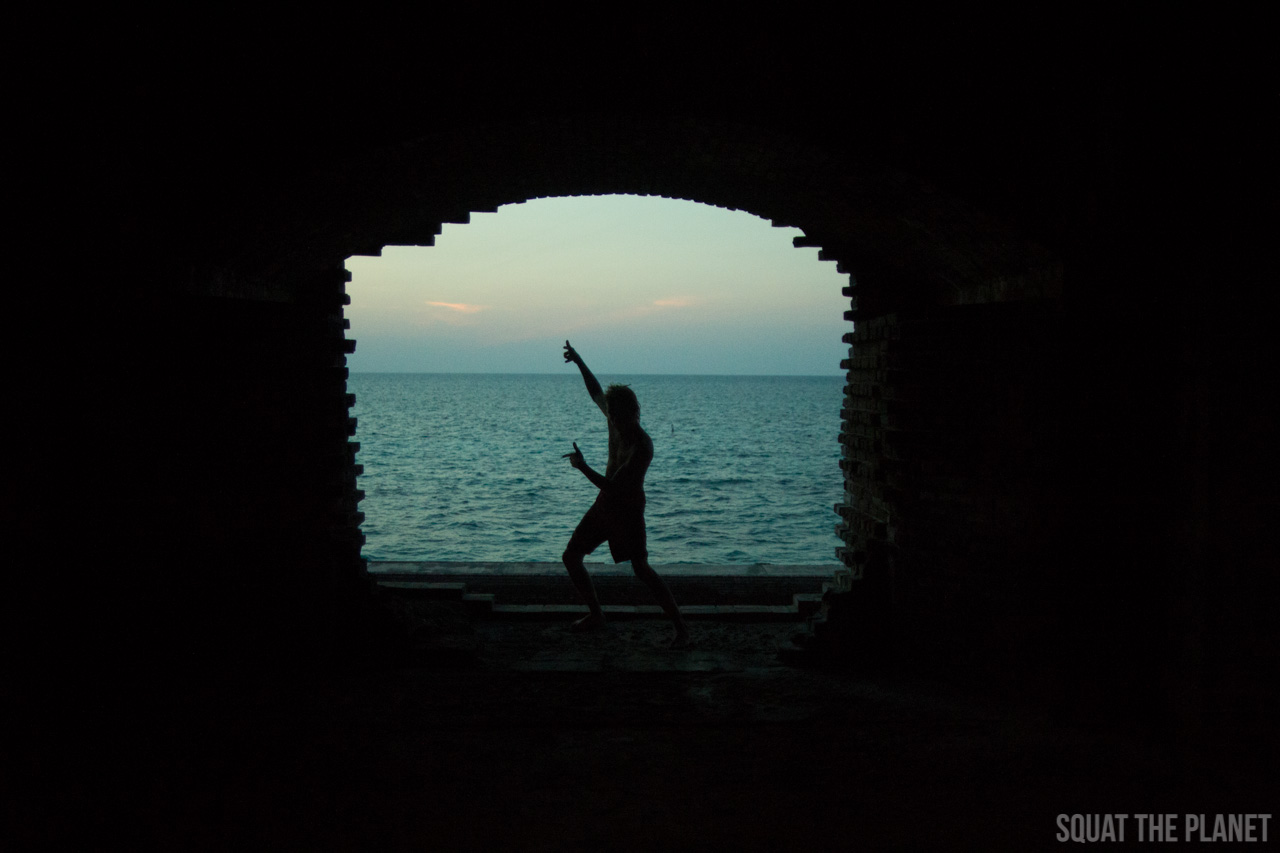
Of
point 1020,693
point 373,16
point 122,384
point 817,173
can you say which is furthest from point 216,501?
point 1020,693

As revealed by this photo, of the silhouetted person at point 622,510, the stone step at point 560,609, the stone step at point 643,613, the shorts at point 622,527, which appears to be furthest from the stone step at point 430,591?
the shorts at point 622,527

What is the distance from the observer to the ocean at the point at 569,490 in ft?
70.5

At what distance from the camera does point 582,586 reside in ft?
20.6

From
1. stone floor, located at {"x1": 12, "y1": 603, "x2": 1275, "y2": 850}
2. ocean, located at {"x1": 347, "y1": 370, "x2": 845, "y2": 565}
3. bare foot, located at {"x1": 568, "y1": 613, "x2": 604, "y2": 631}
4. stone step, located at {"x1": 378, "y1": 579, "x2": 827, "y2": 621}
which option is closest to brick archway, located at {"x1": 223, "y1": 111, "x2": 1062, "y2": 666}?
stone floor, located at {"x1": 12, "y1": 603, "x2": 1275, "y2": 850}

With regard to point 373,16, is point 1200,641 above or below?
below

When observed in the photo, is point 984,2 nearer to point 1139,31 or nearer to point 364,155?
point 1139,31

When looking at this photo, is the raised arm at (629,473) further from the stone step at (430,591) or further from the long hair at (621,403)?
the stone step at (430,591)

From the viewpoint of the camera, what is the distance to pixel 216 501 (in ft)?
14.4

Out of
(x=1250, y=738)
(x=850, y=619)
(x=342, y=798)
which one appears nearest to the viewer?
(x=342, y=798)

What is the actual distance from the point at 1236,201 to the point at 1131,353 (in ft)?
2.80

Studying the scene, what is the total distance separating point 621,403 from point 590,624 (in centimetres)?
187

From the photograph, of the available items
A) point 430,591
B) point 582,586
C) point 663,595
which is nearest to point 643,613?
point 582,586

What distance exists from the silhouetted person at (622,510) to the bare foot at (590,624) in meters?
0.16

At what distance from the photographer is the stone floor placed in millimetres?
2902
